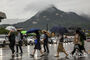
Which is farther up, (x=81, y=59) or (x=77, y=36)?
(x=77, y=36)

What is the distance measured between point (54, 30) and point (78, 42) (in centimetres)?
162

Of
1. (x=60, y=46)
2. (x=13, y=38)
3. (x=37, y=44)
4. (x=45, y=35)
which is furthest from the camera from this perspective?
(x=45, y=35)

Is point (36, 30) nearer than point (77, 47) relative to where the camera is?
No

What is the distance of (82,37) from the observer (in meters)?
17.2

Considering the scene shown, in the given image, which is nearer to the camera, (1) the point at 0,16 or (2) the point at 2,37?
(2) the point at 2,37

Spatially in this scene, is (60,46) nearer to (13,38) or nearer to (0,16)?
(13,38)

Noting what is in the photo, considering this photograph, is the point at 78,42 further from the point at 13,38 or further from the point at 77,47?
the point at 13,38

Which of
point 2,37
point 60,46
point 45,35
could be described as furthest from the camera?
point 2,37

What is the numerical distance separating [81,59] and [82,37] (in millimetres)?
→ 2949

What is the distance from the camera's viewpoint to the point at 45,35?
20719 mm

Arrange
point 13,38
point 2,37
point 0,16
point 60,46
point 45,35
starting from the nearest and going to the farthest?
point 60,46 < point 13,38 < point 45,35 < point 2,37 < point 0,16

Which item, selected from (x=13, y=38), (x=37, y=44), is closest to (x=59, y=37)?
(x=37, y=44)

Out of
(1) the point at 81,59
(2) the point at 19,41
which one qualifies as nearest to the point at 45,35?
(2) the point at 19,41

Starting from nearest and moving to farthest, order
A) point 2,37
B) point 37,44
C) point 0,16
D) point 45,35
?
point 37,44
point 45,35
point 2,37
point 0,16
